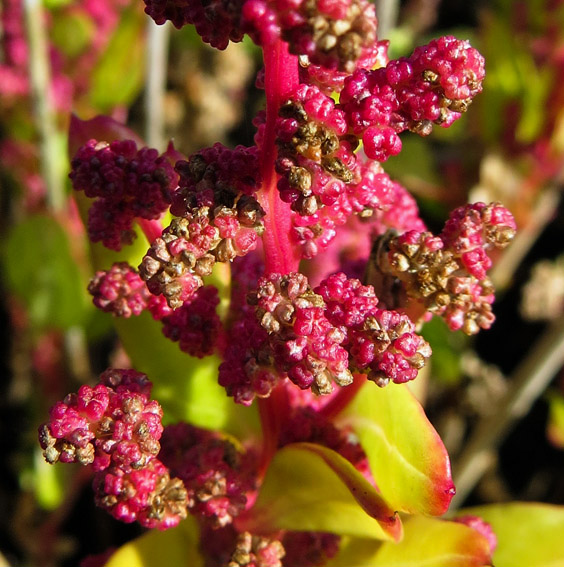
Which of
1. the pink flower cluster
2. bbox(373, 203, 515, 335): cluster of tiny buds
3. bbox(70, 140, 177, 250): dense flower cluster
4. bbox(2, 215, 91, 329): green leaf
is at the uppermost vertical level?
the pink flower cluster

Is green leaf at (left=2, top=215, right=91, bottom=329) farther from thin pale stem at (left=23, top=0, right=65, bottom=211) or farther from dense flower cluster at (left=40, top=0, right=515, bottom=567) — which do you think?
dense flower cluster at (left=40, top=0, right=515, bottom=567)

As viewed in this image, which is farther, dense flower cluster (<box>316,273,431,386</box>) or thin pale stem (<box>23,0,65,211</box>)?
thin pale stem (<box>23,0,65,211</box>)

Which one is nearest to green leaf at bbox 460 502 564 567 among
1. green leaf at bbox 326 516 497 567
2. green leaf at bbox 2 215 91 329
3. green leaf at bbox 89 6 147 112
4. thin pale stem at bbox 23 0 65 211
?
green leaf at bbox 326 516 497 567

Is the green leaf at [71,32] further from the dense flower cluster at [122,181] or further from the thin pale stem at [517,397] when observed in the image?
the thin pale stem at [517,397]

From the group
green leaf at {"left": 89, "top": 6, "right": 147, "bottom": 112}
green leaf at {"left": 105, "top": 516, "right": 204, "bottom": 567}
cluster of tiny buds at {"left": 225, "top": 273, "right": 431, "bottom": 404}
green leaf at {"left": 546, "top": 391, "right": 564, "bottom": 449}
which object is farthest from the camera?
green leaf at {"left": 89, "top": 6, "right": 147, "bottom": 112}

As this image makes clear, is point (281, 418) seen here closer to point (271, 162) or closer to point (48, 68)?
point (271, 162)

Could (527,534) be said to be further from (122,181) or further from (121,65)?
(121,65)

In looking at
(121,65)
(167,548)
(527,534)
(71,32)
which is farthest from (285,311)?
(71,32)
